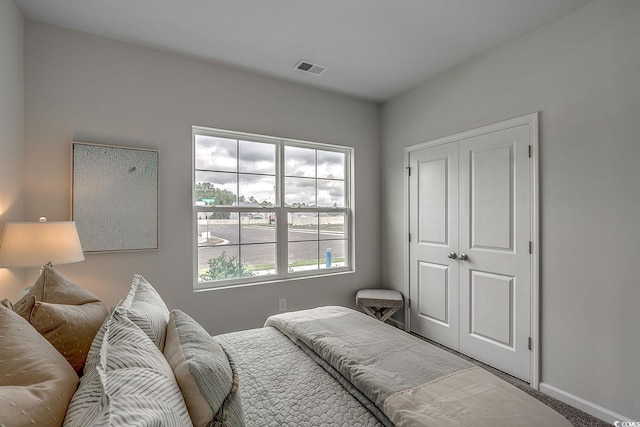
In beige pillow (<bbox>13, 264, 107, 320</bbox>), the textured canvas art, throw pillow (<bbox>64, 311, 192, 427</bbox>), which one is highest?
the textured canvas art

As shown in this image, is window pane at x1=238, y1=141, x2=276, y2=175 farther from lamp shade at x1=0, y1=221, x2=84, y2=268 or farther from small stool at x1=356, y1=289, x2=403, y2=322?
small stool at x1=356, y1=289, x2=403, y2=322

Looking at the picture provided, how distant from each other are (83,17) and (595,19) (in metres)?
3.54

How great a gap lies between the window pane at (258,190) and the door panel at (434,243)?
156 cm

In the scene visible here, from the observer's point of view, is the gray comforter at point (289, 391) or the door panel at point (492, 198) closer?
the gray comforter at point (289, 391)

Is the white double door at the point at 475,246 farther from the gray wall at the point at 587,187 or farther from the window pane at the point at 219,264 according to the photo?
the window pane at the point at 219,264

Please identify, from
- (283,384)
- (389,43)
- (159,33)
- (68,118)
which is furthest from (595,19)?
(68,118)

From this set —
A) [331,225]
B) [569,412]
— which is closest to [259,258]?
[331,225]

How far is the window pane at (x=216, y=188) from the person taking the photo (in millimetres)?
2936

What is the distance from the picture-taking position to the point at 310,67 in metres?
2.96

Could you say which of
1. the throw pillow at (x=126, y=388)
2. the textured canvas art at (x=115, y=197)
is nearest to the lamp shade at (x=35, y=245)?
the textured canvas art at (x=115, y=197)

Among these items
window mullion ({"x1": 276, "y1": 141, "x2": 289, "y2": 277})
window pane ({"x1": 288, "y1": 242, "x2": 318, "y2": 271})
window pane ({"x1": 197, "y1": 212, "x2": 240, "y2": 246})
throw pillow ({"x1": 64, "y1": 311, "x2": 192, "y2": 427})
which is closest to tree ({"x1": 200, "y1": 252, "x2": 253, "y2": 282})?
window pane ({"x1": 197, "y1": 212, "x2": 240, "y2": 246})

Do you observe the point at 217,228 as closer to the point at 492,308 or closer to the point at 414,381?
the point at 414,381

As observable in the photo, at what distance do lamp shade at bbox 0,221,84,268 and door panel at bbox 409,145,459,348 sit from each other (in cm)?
302

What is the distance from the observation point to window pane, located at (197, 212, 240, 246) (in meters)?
2.95
